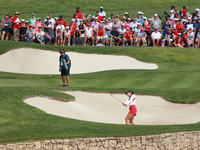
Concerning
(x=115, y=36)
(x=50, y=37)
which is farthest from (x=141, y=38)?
(x=50, y=37)

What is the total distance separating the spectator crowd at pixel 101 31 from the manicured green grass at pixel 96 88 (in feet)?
3.83

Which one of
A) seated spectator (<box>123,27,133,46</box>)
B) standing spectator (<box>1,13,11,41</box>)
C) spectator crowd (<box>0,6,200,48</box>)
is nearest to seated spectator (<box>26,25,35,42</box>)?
spectator crowd (<box>0,6,200,48</box>)

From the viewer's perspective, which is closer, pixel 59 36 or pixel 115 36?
pixel 59 36

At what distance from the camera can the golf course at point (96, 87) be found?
59.8 feet

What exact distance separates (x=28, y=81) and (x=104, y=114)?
32.1 feet

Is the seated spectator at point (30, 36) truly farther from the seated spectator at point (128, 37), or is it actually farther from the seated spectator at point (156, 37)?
the seated spectator at point (156, 37)

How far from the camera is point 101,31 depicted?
4181cm

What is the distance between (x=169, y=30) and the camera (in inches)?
1663

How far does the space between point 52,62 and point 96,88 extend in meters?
13.0

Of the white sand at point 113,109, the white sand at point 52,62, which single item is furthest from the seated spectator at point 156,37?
the white sand at point 113,109

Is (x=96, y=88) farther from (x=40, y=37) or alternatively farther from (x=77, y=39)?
(x=40, y=37)

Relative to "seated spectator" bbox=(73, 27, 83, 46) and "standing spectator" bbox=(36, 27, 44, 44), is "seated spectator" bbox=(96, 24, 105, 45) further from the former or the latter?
"standing spectator" bbox=(36, 27, 44, 44)

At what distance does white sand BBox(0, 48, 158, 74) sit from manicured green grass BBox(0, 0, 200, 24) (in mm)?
17282

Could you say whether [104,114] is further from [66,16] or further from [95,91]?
[66,16]
